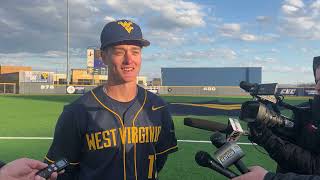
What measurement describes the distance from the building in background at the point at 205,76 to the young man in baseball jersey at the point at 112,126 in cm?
5855

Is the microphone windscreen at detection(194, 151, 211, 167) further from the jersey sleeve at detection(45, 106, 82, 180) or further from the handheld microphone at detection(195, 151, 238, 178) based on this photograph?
the jersey sleeve at detection(45, 106, 82, 180)

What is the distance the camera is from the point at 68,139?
286cm

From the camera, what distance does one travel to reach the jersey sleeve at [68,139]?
286cm

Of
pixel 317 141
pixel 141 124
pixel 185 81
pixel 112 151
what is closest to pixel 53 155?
pixel 112 151

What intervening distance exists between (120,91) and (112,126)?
28 centimetres

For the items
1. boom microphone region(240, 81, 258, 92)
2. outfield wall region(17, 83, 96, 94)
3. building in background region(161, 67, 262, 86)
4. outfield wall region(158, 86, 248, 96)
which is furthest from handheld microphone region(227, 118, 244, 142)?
building in background region(161, 67, 262, 86)

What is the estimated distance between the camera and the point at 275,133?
2.98 meters

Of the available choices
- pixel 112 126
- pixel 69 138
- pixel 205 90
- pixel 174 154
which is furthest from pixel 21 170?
pixel 205 90

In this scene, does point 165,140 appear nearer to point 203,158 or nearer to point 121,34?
point 121,34

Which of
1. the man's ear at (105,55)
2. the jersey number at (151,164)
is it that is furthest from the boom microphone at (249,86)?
the man's ear at (105,55)

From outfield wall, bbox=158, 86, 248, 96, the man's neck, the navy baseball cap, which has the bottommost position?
outfield wall, bbox=158, 86, 248, 96

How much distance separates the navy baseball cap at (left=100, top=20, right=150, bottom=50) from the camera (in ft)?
9.39

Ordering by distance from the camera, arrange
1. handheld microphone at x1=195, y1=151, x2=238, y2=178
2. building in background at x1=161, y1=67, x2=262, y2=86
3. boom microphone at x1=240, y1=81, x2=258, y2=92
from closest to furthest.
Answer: handheld microphone at x1=195, y1=151, x2=238, y2=178
boom microphone at x1=240, y1=81, x2=258, y2=92
building in background at x1=161, y1=67, x2=262, y2=86

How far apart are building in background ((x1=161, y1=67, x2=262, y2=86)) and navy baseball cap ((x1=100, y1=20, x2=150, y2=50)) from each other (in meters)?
58.6
